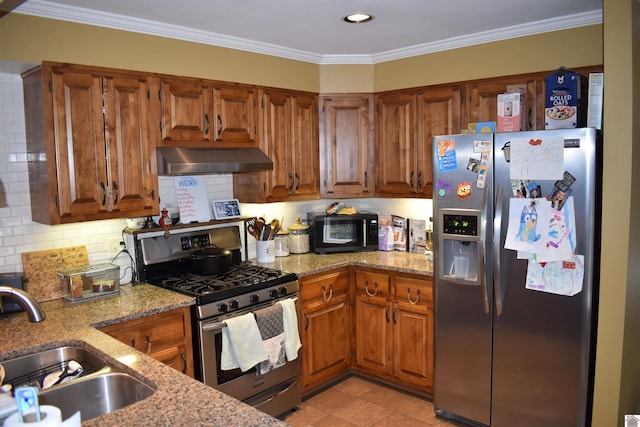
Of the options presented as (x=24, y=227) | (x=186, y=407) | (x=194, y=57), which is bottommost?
(x=186, y=407)

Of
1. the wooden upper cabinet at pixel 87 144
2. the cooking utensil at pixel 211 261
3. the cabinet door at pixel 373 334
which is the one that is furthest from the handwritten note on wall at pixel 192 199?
the cabinet door at pixel 373 334

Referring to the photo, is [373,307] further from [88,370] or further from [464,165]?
[88,370]

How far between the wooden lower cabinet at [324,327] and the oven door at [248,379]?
0.19 m

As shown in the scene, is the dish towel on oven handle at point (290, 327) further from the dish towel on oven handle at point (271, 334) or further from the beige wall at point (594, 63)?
the beige wall at point (594, 63)

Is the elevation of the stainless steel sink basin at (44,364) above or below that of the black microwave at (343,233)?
below

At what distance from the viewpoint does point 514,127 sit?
9.84 ft

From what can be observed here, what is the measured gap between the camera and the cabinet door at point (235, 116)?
3.44 metres

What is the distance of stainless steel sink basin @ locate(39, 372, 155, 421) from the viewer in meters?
1.77

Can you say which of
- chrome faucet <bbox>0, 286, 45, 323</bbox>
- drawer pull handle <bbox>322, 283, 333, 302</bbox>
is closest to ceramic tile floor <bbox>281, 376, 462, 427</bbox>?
drawer pull handle <bbox>322, 283, 333, 302</bbox>

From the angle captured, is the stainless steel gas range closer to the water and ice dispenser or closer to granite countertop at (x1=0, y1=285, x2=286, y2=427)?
granite countertop at (x1=0, y1=285, x2=286, y2=427)

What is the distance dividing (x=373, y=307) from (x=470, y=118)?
5.07ft

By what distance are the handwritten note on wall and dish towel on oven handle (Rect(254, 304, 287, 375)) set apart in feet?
2.82

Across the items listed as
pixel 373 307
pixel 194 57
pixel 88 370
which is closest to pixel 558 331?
pixel 373 307

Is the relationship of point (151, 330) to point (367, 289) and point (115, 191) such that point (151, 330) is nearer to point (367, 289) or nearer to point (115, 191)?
point (115, 191)
